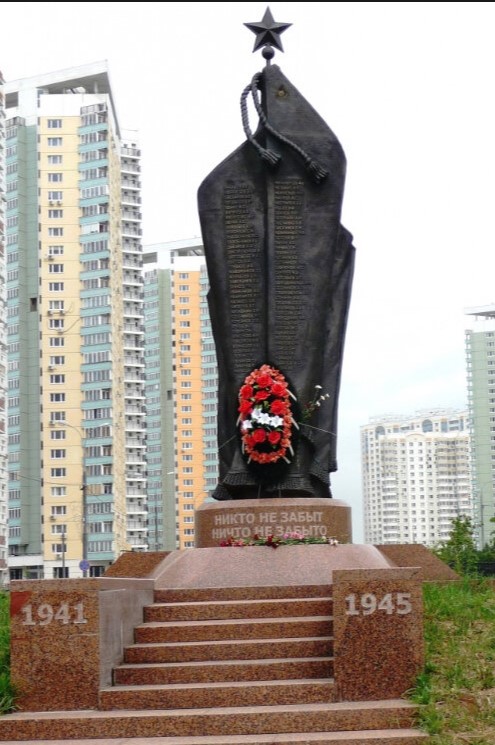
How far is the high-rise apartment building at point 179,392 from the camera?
77812 millimetres

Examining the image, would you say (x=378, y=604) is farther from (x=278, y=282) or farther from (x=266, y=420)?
(x=278, y=282)

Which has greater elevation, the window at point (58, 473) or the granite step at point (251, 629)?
the window at point (58, 473)

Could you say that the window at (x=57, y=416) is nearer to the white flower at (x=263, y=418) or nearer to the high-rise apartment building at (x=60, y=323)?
the high-rise apartment building at (x=60, y=323)

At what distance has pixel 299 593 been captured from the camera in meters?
11.2

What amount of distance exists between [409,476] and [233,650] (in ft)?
294

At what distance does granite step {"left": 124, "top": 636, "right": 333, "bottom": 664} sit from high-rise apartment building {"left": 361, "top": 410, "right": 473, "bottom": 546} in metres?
86.4

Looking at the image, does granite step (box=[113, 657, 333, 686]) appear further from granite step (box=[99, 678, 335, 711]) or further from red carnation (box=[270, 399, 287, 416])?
red carnation (box=[270, 399, 287, 416])

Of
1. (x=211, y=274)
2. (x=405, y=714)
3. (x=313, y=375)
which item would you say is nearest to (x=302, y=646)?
(x=405, y=714)

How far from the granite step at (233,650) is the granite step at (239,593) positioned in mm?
936

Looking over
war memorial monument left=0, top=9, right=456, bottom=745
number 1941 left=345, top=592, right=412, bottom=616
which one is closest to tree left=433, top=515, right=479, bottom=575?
war memorial monument left=0, top=9, right=456, bottom=745

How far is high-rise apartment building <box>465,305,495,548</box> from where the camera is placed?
72.5 meters

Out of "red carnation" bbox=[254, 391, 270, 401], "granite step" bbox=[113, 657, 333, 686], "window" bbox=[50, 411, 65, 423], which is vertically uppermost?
"window" bbox=[50, 411, 65, 423]

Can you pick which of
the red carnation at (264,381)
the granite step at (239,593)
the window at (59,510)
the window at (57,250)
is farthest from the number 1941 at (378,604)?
the window at (57,250)

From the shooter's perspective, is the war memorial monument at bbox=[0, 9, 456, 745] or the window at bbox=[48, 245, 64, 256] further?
the window at bbox=[48, 245, 64, 256]
